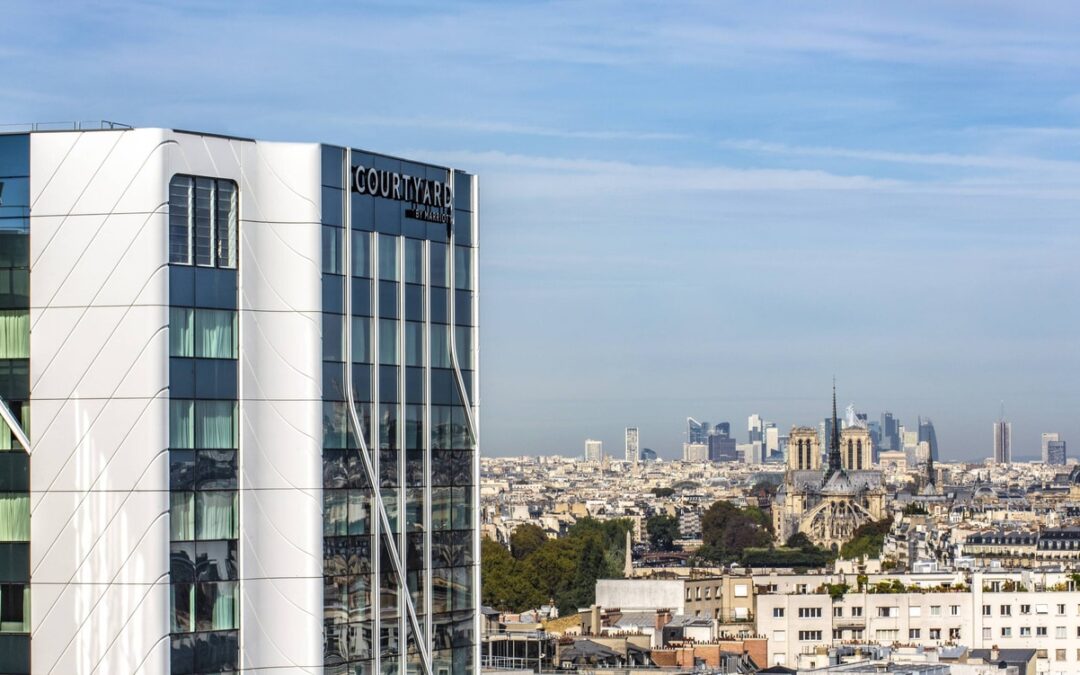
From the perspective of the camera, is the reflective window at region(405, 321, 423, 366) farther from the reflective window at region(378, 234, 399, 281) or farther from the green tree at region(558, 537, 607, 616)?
the green tree at region(558, 537, 607, 616)

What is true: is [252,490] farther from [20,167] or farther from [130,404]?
[20,167]

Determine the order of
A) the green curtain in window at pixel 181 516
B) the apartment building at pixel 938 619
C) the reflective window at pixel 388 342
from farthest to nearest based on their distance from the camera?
the apartment building at pixel 938 619
the reflective window at pixel 388 342
the green curtain in window at pixel 181 516

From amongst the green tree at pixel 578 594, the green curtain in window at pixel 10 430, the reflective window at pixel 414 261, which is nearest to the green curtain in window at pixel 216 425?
the green curtain in window at pixel 10 430

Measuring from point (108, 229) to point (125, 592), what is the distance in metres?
7.32

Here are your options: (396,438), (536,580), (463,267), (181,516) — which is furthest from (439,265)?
(536,580)

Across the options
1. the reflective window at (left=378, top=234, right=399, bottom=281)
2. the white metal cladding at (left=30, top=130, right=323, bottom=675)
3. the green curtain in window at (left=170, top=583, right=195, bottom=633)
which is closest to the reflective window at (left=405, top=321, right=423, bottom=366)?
the reflective window at (left=378, top=234, right=399, bottom=281)

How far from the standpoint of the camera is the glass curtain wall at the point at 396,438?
43031 mm

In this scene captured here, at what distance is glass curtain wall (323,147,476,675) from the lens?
4303 cm

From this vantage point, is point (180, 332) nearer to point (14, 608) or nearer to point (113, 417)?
point (113, 417)

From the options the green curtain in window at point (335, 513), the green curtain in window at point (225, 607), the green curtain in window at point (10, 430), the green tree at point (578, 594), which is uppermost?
the green curtain in window at point (10, 430)

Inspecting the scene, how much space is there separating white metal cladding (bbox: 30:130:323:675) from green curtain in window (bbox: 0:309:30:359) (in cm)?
23

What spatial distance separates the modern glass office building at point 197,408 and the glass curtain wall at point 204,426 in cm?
5

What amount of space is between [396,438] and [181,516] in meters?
6.15

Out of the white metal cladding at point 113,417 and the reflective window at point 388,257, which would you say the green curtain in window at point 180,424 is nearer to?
the white metal cladding at point 113,417
